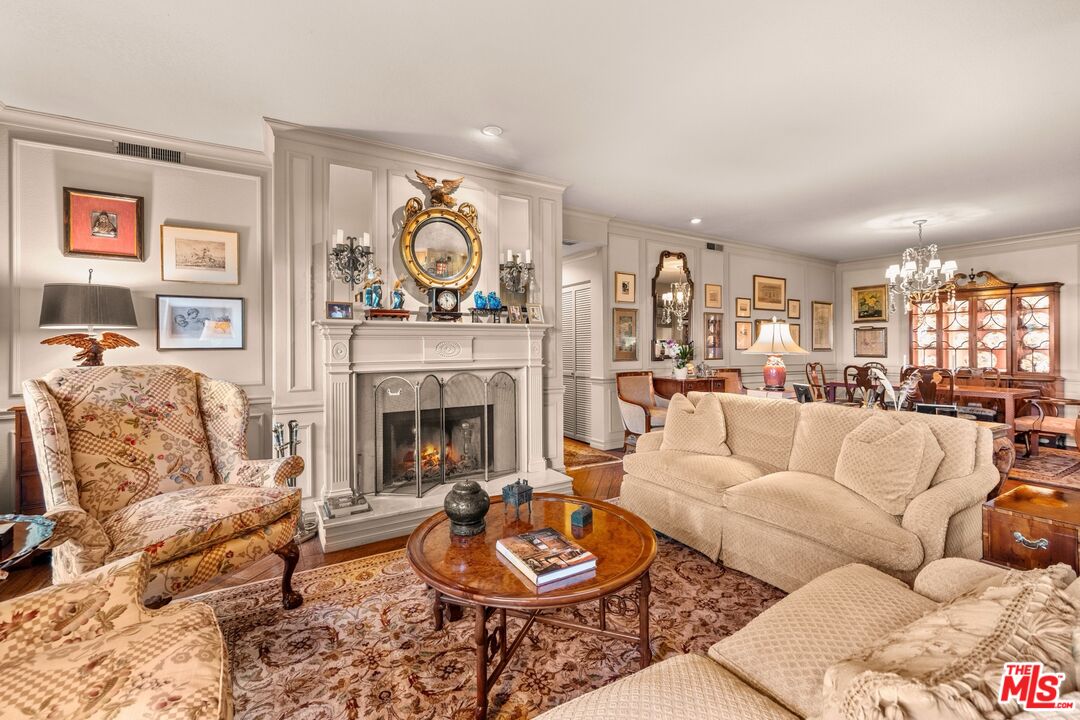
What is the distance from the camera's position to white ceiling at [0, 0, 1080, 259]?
206cm

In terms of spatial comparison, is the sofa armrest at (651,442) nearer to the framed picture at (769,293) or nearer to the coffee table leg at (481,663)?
the coffee table leg at (481,663)

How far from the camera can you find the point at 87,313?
2.67 meters

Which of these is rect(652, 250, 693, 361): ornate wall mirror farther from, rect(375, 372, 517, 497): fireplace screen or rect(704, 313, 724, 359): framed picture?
rect(375, 372, 517, 497): fireplace screen

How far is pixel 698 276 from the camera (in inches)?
243

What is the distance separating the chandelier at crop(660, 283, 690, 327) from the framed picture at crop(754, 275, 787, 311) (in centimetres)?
139

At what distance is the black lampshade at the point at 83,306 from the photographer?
2.62 m

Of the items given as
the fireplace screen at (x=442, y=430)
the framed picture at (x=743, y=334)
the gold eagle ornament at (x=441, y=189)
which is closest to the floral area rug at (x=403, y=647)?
the fireplace screen at (x=442, y=430)

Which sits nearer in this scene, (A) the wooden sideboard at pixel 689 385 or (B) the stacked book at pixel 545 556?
(B) the stacked book at pixel 545 556

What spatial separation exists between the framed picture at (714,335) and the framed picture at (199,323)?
17.1 feet

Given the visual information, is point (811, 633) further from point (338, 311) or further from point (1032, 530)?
point (338, 311)

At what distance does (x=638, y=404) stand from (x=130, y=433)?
4.09 meters

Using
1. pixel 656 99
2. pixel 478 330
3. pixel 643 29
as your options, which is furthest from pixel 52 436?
pixel 656 99

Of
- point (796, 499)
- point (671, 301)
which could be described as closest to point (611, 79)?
point (796, 499)

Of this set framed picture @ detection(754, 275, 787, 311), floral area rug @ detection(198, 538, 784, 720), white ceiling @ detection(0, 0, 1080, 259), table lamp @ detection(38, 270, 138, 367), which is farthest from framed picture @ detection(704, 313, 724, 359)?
table lamp @ detection(38, 270, 138, 367)
